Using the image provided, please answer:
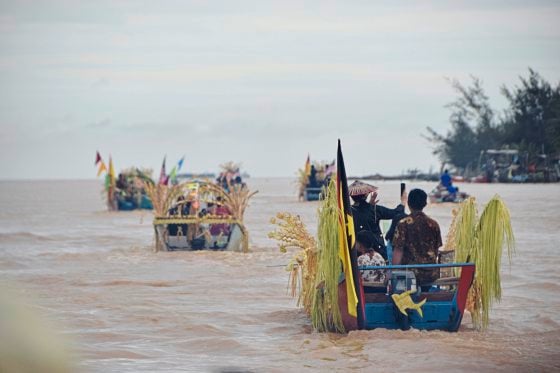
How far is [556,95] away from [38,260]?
57823 mm

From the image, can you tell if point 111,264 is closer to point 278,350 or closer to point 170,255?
point 170,255

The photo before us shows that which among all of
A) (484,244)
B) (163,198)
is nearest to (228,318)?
(484,244)

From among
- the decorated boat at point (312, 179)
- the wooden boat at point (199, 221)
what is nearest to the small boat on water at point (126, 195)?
the decorated boat at point (312, 179)

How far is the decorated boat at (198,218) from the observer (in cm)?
1986

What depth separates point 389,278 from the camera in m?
9.38

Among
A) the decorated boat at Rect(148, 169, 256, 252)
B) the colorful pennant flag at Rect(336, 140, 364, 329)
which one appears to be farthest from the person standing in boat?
the decorated boat at Rect(148, 169, 256, 252)

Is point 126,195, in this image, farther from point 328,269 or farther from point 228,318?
point 328,269

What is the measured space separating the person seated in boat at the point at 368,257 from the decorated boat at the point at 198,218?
9.93m

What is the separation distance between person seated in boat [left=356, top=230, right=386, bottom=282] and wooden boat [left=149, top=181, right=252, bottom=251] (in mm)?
9931

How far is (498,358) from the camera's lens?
29.8 feet

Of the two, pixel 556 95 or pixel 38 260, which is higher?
pixel 556 95

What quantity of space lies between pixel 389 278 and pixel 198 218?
10753mm

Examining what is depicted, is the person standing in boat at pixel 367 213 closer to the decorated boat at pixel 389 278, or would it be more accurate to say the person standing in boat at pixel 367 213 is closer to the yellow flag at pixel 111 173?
the decorated boat at pixel 389 278

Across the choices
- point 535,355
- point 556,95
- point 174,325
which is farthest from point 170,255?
point 556,95
